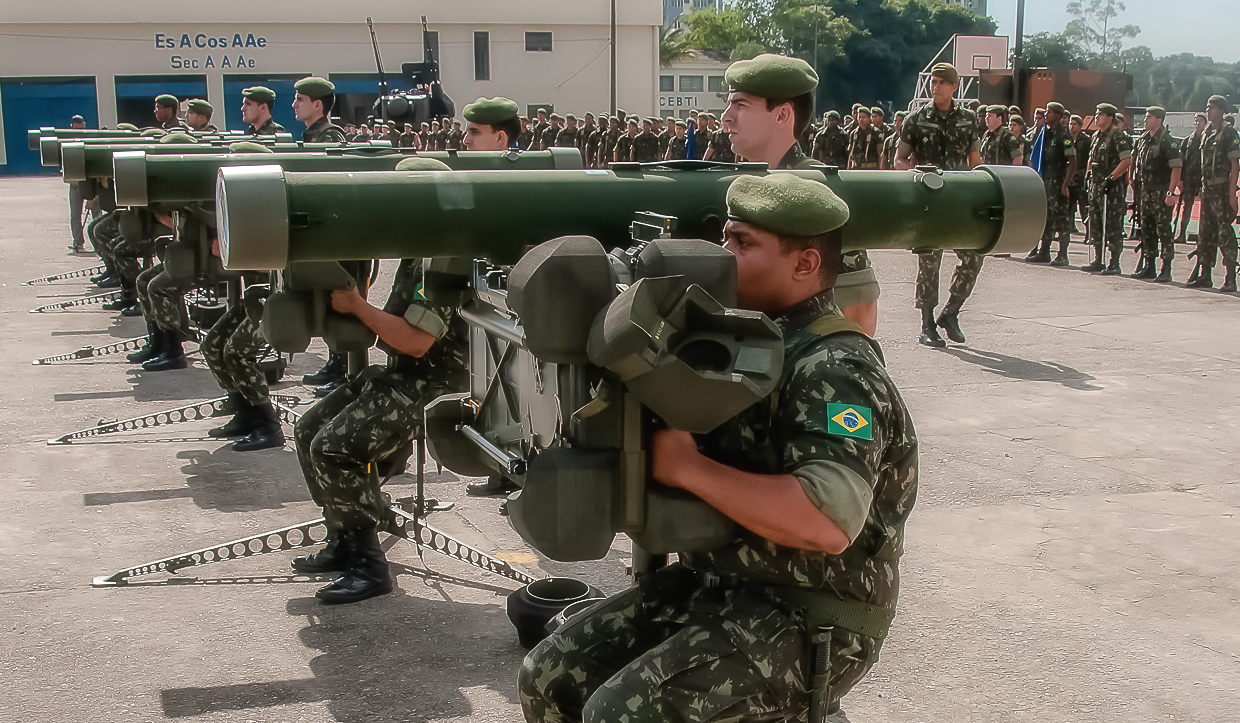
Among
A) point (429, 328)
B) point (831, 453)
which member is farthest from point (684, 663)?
point (429, 328)

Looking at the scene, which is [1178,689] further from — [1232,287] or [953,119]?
[1232,287]

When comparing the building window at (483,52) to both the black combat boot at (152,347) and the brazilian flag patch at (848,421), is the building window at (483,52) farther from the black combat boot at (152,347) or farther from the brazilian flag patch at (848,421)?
the brazilian flag patch at (848,421)

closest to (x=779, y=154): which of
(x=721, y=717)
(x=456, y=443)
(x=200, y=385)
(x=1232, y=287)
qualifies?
(x=456, y=443)

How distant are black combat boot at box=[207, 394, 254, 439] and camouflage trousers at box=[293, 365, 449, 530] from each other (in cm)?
261

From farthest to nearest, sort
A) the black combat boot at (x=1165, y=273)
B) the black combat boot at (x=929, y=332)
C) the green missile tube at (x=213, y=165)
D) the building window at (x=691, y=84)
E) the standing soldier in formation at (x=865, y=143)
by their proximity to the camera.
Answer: the building window at (x=691, y=84) → the standing soldier in formation at (x=865, y=143) → the black combat boot at (x=1165, y=273) → the black combat boot at (x=929, y=332) → the green missile tube at (x=213, y=165)

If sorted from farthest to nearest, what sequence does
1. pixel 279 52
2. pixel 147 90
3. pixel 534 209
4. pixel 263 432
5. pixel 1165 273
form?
pixel 279 52, pixel 147 90, pixel 1165 273, pixel 263 432, pixel 534 209

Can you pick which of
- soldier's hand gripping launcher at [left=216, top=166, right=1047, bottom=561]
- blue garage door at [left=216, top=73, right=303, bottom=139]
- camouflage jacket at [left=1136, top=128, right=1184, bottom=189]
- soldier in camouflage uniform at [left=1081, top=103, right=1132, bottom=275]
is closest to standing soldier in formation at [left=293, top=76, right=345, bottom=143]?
soldier's hand gripping launcher at [left=216, top=166, right=1047, bottom=561]

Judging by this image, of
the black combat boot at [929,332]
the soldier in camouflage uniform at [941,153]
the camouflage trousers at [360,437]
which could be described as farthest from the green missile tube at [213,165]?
the black combat boot at [929,332]

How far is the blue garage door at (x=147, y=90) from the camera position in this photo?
148ft

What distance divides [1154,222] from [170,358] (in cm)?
1016

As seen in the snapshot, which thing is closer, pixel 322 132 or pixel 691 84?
pixel 322 132

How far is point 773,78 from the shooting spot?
159 inches

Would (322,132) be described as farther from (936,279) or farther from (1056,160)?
(1056,160)

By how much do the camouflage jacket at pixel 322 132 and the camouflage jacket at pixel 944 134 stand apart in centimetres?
444
